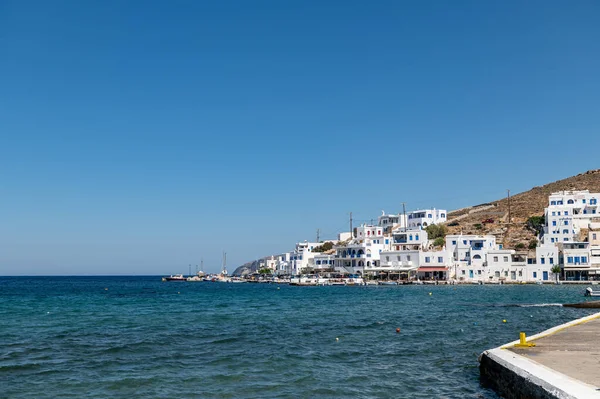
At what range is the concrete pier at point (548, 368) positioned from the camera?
1280 cm

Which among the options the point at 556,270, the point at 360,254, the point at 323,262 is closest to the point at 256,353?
the point at 556,270

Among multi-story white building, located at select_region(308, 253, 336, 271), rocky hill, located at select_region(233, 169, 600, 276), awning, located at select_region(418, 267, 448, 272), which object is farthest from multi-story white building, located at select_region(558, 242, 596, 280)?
multi-story white building, located at select_region(308, 253, 336, 271)

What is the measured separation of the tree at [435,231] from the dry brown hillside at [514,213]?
4.30 metres

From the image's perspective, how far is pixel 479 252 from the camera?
340 feet

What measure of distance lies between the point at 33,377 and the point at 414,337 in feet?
62.0

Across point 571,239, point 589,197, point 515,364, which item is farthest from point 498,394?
point 589,197

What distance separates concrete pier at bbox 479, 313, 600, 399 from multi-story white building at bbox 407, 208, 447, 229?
118 meters

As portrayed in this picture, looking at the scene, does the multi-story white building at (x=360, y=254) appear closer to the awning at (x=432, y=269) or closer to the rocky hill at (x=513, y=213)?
the awning at (x=432, y=269)

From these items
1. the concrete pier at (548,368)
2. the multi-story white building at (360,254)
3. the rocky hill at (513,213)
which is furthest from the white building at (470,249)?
the concrete pier at (548,368)

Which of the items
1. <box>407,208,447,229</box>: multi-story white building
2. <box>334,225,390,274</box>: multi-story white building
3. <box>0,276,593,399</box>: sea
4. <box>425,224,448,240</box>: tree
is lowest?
<box>0,276,593,399</box>: sea

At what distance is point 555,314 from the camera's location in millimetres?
41188

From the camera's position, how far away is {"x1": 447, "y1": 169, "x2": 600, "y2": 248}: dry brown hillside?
12494cm

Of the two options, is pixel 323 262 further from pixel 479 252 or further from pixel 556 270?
pixel 556 270

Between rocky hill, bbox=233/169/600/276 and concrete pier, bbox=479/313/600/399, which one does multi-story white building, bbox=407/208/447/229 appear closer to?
rocky hill, bbox=233/169/600/276
